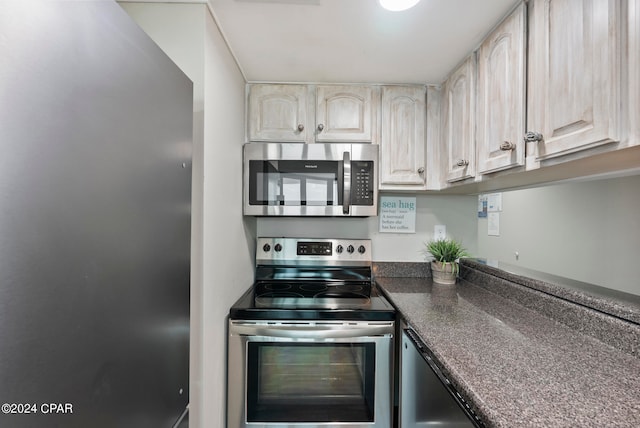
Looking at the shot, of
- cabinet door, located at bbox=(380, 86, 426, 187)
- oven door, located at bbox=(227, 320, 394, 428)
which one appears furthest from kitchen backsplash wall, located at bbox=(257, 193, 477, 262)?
oven door, located at bbox=(227, 320, 394, 428)

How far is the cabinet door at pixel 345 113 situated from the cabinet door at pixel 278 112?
0.33ft

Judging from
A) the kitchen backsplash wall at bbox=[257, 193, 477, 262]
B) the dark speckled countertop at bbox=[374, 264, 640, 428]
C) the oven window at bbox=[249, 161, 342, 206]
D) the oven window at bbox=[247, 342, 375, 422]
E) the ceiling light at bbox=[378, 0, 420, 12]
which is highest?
the ceiling light at bbox=[378, 0, 420, 12]

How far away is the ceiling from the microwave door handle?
1.58 ft

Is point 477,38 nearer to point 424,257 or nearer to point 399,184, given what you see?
point 399,184

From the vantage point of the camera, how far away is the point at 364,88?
67.9 inches

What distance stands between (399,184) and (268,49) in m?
1.04

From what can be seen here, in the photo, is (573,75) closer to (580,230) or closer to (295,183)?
(580,230)

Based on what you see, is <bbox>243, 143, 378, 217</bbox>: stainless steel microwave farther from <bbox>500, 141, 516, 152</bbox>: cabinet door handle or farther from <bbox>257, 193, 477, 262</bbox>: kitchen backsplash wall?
<bbox>500, 141, 516, 152</bbox>: cabinet door handle

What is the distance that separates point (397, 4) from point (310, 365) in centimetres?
161

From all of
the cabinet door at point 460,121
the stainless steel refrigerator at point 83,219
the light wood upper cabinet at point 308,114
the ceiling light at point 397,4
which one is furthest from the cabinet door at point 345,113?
the stainless steel refrigerator at point 83,219

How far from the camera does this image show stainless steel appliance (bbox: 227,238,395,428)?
1.35 meters

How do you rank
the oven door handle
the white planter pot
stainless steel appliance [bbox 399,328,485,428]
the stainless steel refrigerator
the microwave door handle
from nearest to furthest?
the stainless steel refrigerator, stainless steel appliance [bbox 399,328,485,428], the oven door handle, the microwave door handle, the white planter pot

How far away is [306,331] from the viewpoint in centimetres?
135

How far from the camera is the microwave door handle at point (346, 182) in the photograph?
1.64 m
